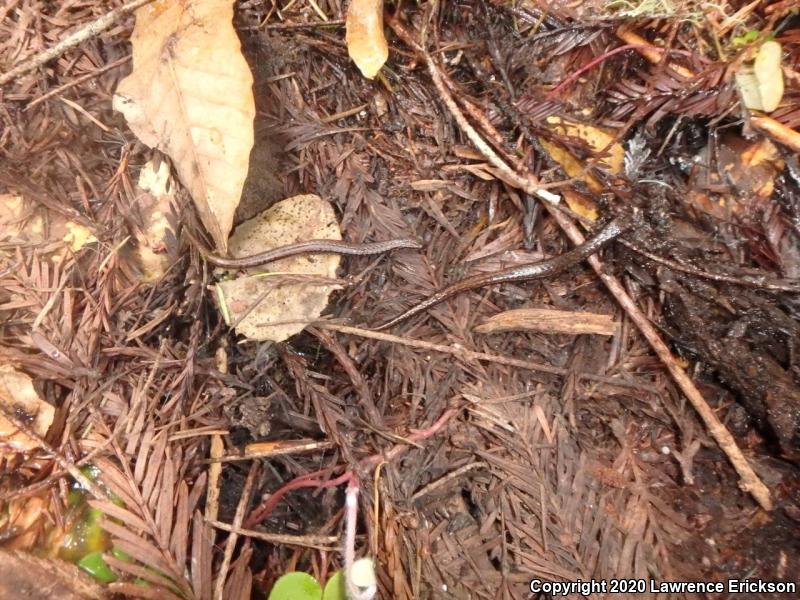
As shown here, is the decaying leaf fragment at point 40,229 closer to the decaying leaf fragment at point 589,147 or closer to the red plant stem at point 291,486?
the red plant stem at point 291,486

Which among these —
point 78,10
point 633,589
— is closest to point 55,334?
point 78,10

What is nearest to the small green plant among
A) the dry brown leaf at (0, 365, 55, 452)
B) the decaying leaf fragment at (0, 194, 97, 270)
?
the dry brown leaf at (0, 365, 55, 452)

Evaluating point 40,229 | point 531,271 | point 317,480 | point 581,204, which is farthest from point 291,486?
point 581,204

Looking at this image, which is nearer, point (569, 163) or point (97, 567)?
point (97, 567)

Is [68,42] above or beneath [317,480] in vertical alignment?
above

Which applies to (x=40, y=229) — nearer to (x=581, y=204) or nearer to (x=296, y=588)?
(x=296, y=588)

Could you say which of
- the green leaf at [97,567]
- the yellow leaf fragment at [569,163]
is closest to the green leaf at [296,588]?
the green leaf at [97,567]

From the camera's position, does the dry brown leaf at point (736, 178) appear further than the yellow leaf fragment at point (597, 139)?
No
